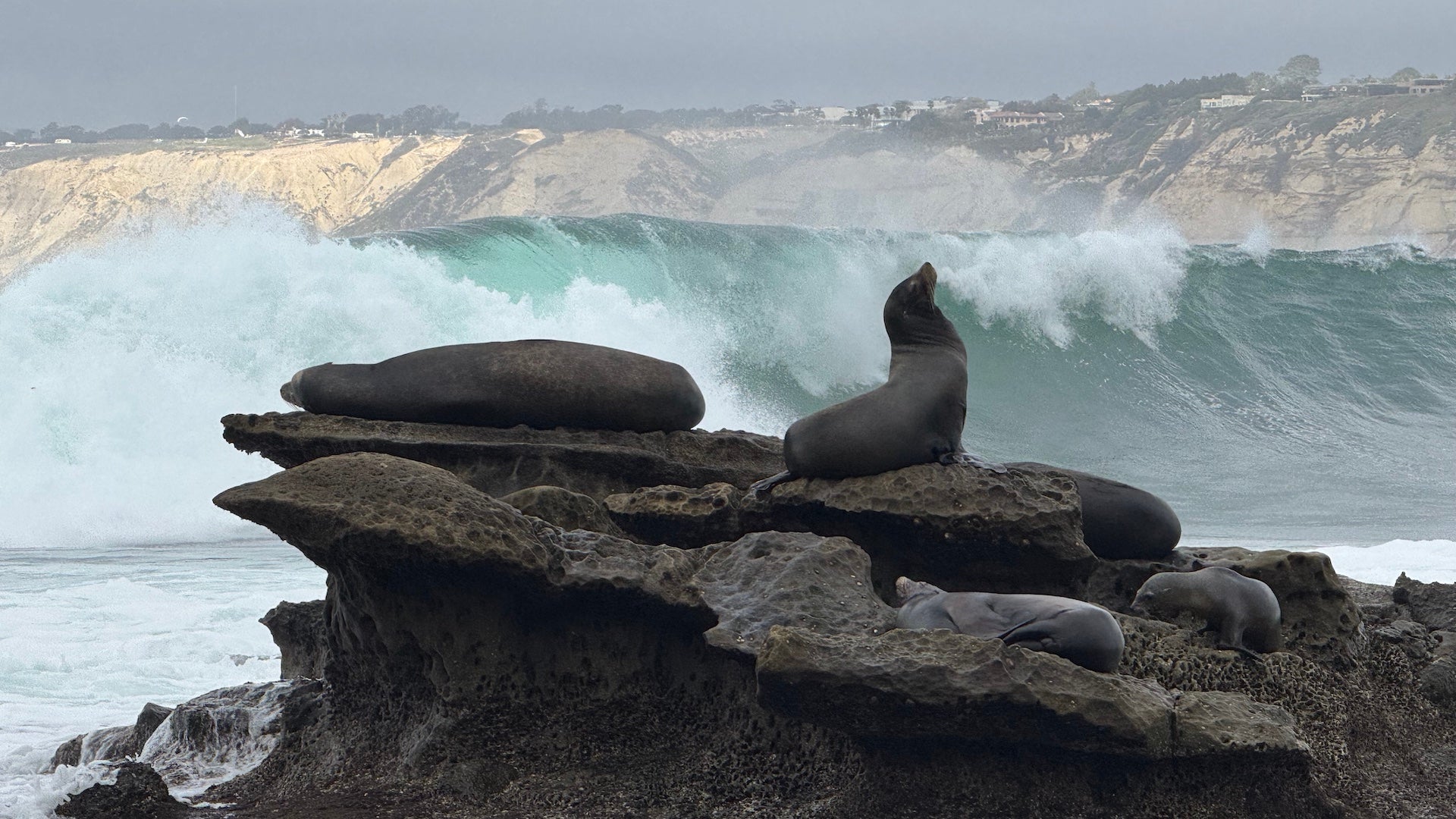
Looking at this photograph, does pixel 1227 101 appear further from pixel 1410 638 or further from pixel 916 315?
pixel 916 315

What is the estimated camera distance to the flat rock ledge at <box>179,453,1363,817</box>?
443 cm

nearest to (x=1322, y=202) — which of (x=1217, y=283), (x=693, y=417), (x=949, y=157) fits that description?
(x=949, y=157)

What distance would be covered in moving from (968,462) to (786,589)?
1.10 m

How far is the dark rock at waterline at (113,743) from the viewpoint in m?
6.37

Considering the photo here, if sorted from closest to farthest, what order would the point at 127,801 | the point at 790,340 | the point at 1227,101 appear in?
the point at 127,801 < the point at 790,340 < the point at 1227,101

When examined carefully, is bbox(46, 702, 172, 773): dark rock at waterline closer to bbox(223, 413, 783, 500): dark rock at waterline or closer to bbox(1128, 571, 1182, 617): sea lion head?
bbox(223, 413, 783, 500): dark rock at waterline

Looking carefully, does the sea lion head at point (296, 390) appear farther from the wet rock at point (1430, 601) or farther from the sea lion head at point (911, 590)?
the wet rock at point (1430, 601)

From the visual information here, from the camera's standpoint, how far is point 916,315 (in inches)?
253

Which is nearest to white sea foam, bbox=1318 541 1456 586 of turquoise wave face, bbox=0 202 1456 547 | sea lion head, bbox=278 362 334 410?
turquoise wave face, bbox=0 202 1456 547

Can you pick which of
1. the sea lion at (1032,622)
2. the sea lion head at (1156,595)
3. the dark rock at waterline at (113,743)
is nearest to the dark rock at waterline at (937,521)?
the sea lion head at (1156,595)

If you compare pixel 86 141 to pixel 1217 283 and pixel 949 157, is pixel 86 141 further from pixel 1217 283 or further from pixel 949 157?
pixel 1217 283

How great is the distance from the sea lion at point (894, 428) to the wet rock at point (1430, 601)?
7.64ft

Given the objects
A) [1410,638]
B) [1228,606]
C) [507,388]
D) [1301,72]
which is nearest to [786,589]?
[1228,606]

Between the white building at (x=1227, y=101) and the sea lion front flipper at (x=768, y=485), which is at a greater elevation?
the white building at (x=1227, y=101)
